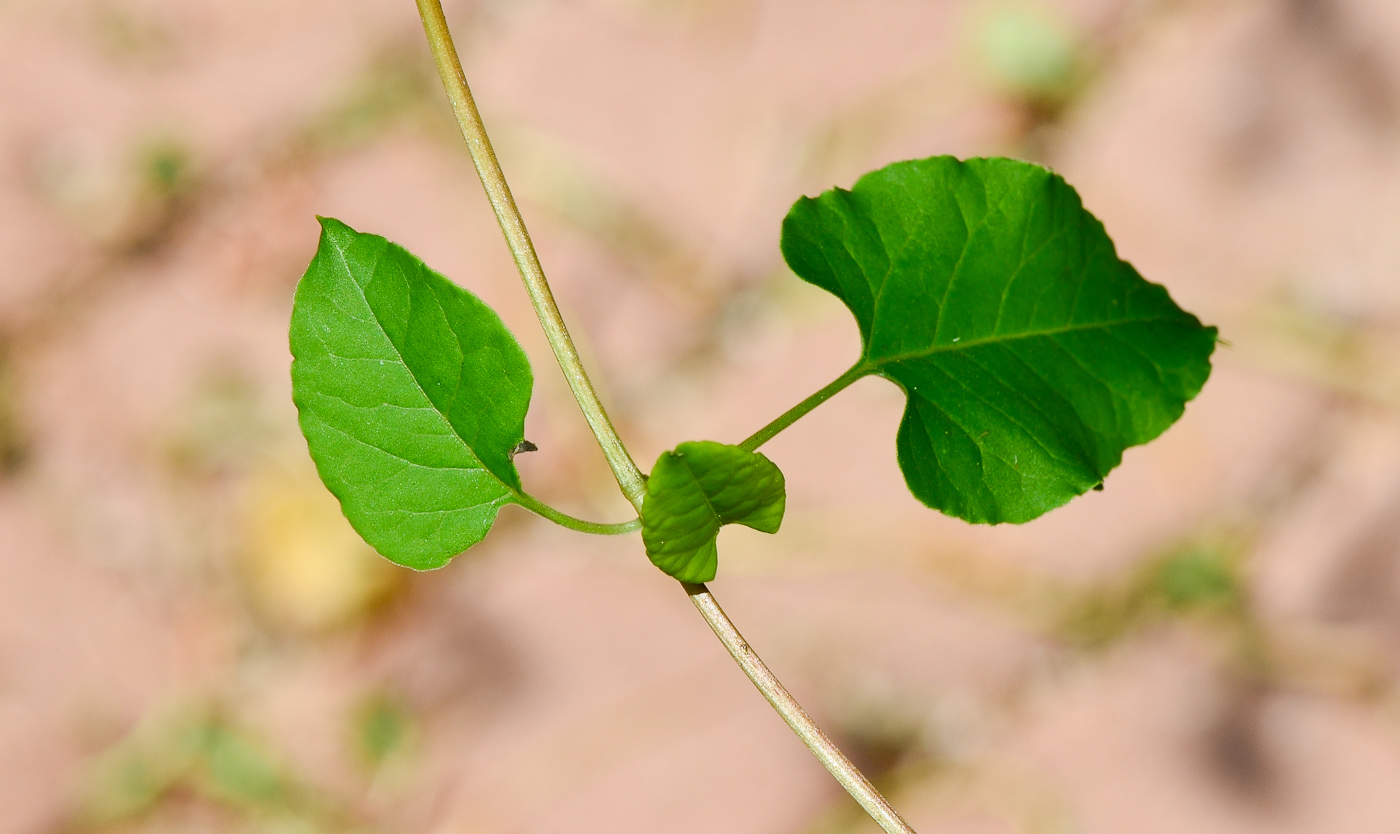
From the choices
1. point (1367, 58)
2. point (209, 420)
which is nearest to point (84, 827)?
point (209, 420)

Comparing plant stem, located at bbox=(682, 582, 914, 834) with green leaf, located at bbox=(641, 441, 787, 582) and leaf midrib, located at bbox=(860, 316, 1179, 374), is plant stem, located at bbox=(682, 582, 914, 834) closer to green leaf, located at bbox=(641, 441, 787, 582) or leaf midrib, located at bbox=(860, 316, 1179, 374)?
green leaf, located at bbox=(641, 441, 787, 582)

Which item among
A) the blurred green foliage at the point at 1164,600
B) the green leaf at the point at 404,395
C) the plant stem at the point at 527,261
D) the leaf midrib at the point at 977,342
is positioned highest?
the blurred green foliage at the point at 1164,600

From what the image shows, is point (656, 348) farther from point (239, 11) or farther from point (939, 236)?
point (939, 236)

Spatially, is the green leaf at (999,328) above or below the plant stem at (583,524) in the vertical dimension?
above

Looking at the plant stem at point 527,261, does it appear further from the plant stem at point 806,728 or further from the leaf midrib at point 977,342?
the leaf midrib at point 977,342

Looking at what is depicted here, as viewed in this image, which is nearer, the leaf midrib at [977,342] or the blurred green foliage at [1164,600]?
the leaf midrib at [977,342]

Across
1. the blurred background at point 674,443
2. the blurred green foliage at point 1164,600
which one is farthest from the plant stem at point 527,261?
the blurred green foliage at point 1164,600

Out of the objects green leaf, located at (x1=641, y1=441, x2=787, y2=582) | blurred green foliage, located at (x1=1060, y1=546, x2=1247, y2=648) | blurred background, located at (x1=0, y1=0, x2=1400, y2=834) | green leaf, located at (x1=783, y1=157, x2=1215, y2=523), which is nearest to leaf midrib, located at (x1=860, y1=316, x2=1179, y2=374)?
green leaf, located at (x1=783, y1=157, x2=1215, y2=523)

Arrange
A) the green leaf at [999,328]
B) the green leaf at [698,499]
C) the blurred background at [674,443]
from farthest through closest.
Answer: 1. the blurred background at [674,443]
2. the green leaf at [999,328]
3. the green leaf at [698,499]
